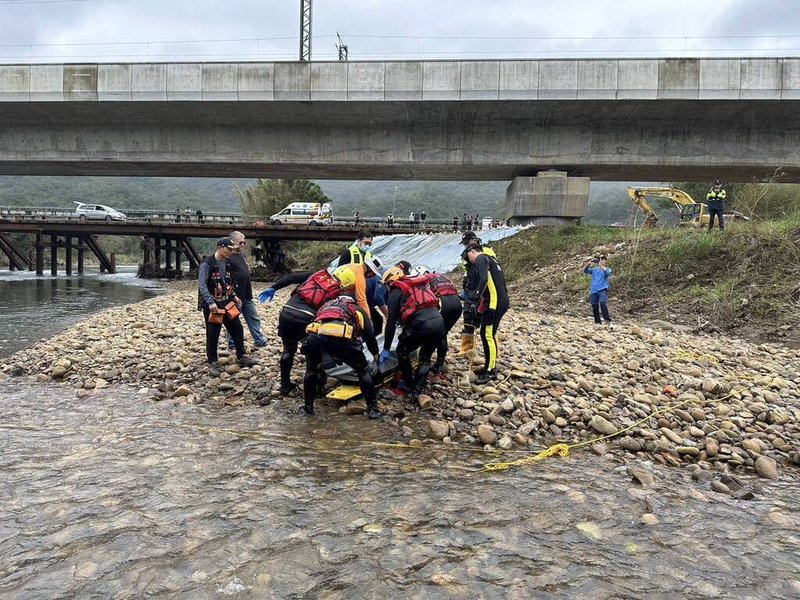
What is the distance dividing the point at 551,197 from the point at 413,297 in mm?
17209

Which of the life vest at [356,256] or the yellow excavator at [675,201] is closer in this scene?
the life vest at [356,256]

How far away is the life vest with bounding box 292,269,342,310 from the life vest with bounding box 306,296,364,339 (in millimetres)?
408

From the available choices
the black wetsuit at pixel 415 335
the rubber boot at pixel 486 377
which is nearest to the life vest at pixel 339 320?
the black wetsuit at pixel 415 335

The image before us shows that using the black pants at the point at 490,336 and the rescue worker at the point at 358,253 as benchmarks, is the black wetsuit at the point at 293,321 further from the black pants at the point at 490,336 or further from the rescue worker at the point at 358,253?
the black pants at the point at 490,336

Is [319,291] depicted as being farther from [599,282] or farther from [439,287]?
[599,282]

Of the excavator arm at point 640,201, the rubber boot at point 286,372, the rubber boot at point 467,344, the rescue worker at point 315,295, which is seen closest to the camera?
the rescue worker at point 315,295

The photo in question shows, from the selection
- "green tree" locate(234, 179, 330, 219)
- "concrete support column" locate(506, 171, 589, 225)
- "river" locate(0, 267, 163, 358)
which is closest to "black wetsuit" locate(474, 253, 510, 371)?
"river" locate(0, 267, 163, 358)

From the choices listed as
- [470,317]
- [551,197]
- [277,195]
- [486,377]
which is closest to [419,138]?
[551,197]

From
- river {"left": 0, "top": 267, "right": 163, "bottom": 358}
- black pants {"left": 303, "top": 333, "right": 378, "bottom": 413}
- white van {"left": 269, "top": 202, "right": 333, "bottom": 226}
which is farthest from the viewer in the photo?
white van {"left": 269, "top": 202, "right": 333, "bottom": 226}

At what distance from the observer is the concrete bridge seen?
18328mm

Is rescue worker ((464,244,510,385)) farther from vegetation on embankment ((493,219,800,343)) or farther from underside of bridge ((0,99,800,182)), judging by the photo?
underside of bridge ((0,99,800,182))

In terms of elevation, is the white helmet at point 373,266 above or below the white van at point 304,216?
below

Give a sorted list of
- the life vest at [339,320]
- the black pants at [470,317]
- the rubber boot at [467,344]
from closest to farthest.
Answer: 1. the life vest at [339,320]
2. the black pants at [470,317]
3. the rubber boot at [467,344]

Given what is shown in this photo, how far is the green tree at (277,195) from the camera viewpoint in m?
52.7
